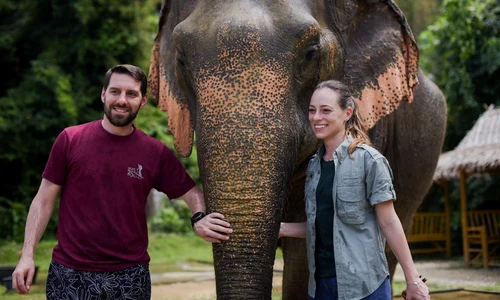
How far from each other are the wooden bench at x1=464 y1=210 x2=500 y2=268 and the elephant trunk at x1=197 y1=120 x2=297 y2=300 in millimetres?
9738

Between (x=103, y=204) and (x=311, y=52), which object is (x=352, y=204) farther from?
(x=103, y=204)

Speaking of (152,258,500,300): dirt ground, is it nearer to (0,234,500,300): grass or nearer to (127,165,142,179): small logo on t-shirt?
(0,234,500,300): grass

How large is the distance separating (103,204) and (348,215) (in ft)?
3.74

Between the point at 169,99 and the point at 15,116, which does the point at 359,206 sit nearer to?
the point at 169,99

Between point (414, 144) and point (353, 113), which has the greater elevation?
point (414, 144)

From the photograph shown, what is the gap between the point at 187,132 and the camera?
12.9 feet

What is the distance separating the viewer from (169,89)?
414 centimetres

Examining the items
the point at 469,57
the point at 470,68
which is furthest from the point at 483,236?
the point at 469,57


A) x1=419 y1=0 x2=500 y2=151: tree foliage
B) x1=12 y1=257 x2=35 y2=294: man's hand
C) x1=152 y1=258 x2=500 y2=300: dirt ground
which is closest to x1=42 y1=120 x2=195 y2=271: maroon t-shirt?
x1=12 y1=257 x2=35 y2=294: man's hand

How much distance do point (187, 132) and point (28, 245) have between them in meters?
1.17

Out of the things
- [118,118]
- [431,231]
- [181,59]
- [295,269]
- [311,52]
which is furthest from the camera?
[431,231]

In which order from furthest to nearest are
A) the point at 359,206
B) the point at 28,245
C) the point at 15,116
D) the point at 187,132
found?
1. the point at 15,116
2. the point at 187,132
3. the point at 28,245
4. the point at 359,206

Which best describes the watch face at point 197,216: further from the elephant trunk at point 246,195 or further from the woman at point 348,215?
the woman at point 348,215

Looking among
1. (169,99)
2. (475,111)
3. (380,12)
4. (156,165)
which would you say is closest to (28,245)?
(156,165)
